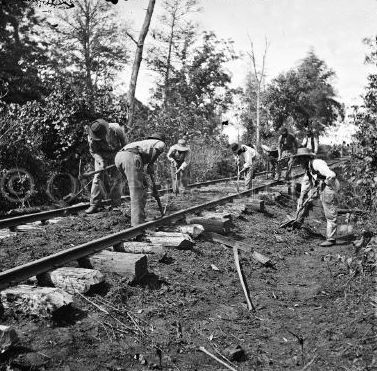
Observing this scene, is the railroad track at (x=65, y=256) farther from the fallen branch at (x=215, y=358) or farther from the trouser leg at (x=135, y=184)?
the fallen branch at (x=215, y=358)

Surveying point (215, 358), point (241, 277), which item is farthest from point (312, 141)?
point (215, 358)

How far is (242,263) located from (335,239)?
9.39ft

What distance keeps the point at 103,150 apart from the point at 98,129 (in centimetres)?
62

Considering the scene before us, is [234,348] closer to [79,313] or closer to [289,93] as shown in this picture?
[79,313]

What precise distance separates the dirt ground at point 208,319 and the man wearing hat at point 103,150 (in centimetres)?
220

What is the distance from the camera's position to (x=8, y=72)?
1967 centimetres

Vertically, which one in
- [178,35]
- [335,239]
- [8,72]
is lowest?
[335,239]

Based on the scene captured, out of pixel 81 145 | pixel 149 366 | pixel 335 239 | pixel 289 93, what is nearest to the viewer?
pixel 149 366

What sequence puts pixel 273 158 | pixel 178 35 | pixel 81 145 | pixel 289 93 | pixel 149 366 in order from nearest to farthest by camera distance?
pixel 149 366
pixel 81 145
pixel 273 158
pixel 178 35
pixel 289 93

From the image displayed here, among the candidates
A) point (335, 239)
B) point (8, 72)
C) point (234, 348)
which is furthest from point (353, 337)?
point (8, 72)

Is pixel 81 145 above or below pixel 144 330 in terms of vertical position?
above

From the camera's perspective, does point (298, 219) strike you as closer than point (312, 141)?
Yes

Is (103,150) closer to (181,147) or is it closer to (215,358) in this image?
(181,147)

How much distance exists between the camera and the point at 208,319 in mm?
4141
